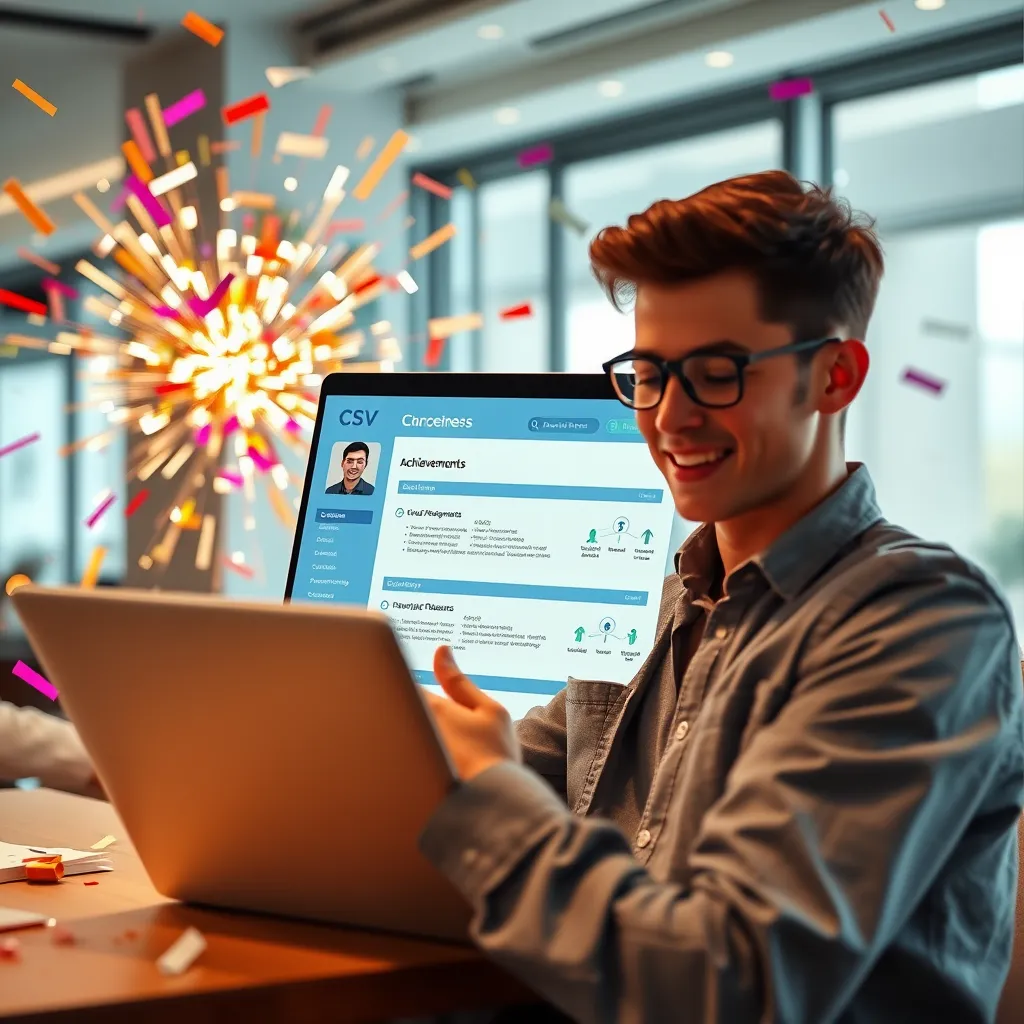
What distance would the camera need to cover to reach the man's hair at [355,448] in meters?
1.92

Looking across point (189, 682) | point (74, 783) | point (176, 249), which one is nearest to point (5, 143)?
point (176, 249)

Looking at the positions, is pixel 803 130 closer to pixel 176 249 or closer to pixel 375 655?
pixel 176 249

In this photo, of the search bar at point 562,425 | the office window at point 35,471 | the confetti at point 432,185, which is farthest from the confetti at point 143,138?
the search bar at point 562,425

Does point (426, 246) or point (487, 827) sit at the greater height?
point (426, 246)

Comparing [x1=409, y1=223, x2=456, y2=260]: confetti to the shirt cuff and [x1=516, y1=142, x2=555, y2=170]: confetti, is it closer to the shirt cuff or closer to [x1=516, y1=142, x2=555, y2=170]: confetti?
[x1=516, y1=142, x2=555, y2=170]: confetti

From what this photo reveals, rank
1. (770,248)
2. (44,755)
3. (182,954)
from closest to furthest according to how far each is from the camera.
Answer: (182,954), (770,248), (44,755)

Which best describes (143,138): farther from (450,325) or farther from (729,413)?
(729,413)

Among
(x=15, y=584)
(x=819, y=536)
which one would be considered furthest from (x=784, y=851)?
(x=15, y=584)

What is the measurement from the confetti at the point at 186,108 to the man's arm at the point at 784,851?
5.61 metres

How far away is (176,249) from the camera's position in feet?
22.4

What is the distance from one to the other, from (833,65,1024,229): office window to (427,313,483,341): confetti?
1920mm

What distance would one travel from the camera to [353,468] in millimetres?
1912

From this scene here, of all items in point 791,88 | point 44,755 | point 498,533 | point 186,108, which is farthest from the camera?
point 186,108

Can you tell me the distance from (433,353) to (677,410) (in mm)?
5563
